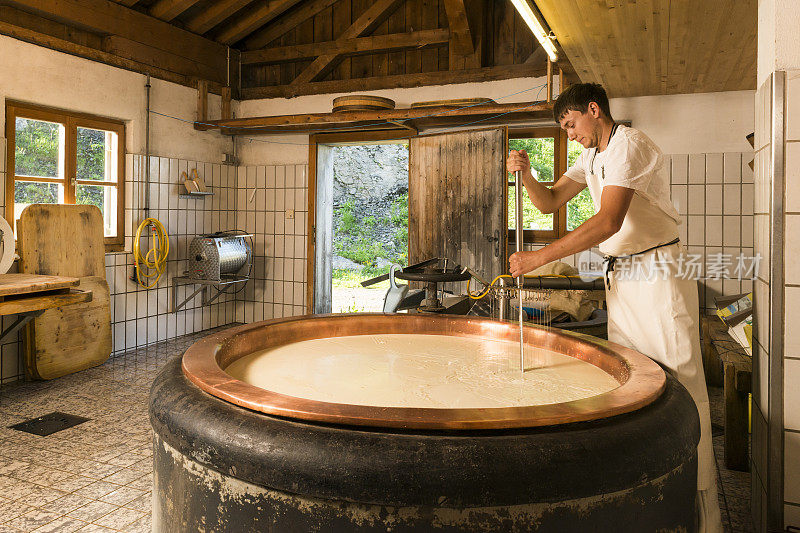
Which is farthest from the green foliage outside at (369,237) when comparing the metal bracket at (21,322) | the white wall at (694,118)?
the metal bracket at (21,322)

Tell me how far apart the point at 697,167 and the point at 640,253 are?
11.2ft

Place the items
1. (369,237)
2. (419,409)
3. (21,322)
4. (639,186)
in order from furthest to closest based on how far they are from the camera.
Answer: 1. (369,237)
2. (21,322)
3. (639,186)
4. (419,409)

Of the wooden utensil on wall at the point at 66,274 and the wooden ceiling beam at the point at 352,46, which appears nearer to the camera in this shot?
the wooden utensil on wall at the point at 66,274

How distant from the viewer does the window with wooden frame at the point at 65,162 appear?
465 centimetres

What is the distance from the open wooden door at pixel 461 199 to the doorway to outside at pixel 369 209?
6.21 meters

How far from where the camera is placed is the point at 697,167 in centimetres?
502

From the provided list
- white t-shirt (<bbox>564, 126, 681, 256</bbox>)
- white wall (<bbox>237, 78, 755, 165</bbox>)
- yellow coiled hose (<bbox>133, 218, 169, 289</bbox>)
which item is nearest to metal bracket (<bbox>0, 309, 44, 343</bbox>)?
yellow coiled hose (<bbox>133, 218, 169, 289</bbox>)

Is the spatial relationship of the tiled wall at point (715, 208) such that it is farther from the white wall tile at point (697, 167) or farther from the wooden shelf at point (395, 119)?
the wooden shelf at point (395, 119)

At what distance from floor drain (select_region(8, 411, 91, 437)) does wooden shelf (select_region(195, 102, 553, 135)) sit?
3.44 m

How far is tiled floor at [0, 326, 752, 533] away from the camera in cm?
252

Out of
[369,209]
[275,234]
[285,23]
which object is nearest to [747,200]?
[275,234]

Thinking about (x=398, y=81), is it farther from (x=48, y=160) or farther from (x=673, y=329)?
(x=673, y=329)

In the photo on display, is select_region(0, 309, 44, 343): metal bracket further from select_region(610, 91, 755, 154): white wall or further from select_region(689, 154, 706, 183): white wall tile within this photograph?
select_region(689, 154, 706, 183): white wall tile

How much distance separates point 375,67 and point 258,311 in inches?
121
